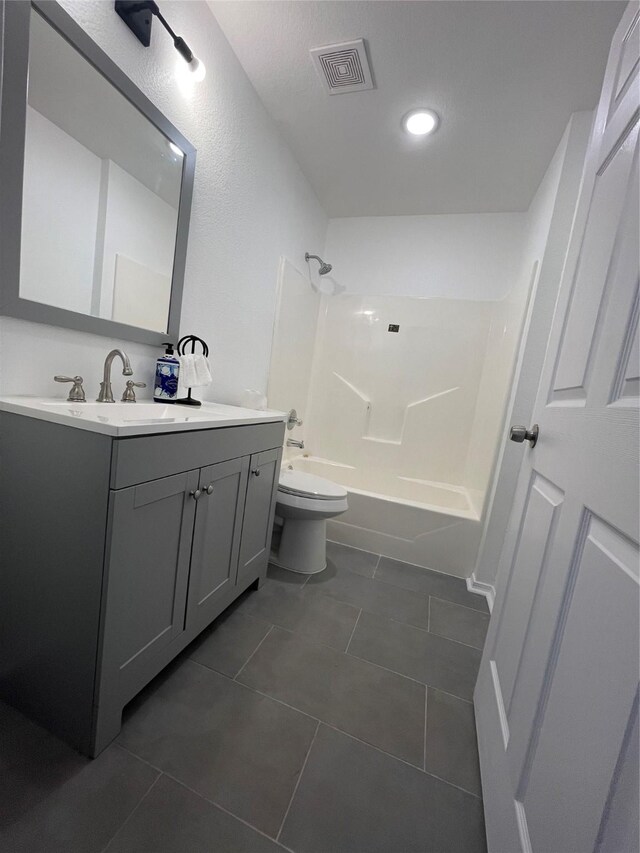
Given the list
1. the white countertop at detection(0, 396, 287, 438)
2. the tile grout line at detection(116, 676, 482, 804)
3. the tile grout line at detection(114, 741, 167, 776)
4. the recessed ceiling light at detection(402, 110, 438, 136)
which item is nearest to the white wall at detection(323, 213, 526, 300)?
the recessed ceiling light at detection(402, 110, 438, 136)

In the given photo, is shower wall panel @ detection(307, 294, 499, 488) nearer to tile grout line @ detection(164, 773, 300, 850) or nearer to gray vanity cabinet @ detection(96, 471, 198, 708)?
gray vanity cabinet @ detection(96, 471, 198, 708)

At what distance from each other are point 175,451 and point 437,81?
1899 millimetres

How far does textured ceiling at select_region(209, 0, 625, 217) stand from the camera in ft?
4.19

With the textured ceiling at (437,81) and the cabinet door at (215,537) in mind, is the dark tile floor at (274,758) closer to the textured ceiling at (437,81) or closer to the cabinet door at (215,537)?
the cabinet door at (215,537)

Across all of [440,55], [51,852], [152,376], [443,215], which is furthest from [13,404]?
[443,215]

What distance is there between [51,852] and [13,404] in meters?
0.98

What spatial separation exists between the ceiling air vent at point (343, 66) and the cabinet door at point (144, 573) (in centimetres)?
178

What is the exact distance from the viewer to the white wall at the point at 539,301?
1.64 m

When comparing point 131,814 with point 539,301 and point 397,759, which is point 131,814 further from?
point 539,301

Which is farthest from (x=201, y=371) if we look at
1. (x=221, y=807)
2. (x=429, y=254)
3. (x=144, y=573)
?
(x=429, y=254)

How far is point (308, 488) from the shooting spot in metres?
1.88

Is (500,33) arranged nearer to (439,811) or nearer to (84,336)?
(84,336)

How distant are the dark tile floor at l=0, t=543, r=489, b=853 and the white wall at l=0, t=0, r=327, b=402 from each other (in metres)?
1.01

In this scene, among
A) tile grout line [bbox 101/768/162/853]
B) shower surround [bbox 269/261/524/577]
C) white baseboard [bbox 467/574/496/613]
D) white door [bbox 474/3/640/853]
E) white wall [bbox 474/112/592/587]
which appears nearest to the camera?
white door [bbox 474/3/640/853]
